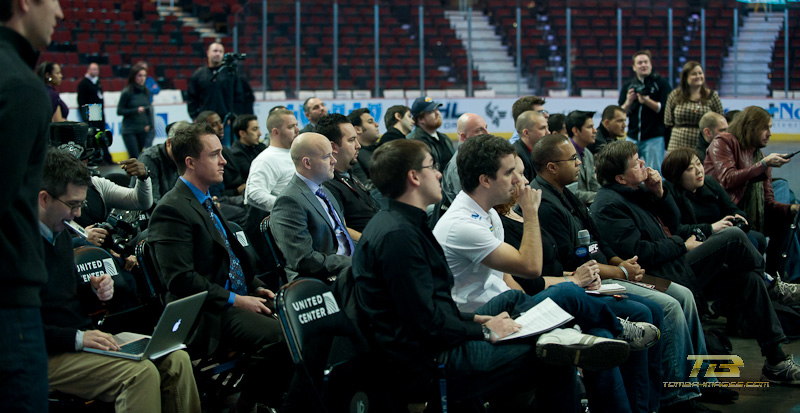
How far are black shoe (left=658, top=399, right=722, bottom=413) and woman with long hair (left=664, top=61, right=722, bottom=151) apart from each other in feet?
14.9

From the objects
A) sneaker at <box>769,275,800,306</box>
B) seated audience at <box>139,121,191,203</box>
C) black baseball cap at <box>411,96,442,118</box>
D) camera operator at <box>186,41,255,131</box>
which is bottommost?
sneaker at <box>769,275,800,306</box>

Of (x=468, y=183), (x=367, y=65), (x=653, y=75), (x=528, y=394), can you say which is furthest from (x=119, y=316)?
(x=367, y=65)

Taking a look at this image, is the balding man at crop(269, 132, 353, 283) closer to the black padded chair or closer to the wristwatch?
the black padded chair

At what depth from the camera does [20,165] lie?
1659mm

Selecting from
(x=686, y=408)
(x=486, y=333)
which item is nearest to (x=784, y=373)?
(x=686, y=408)

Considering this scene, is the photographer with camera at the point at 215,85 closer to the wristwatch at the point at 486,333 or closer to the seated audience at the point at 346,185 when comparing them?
the seated audience at the point at 346,185

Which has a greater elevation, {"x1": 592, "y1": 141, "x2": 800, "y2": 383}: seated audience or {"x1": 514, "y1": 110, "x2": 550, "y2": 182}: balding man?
{"x1": 514, "y1": 110, "x2": 550, "y2": 182}: balding man

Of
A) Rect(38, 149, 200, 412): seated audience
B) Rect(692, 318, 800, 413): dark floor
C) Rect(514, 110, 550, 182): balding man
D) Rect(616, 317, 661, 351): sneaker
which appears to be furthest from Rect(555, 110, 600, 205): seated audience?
Rect(38, 149, 200, 412): seated audience

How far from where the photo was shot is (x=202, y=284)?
127 inches

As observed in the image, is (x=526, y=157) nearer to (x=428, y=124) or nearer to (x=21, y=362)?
(x=428, y=124)

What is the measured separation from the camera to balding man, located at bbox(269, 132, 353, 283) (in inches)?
149

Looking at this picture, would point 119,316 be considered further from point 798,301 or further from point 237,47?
point 237,47

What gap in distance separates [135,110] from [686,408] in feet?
29.9

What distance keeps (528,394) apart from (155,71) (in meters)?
13.6
